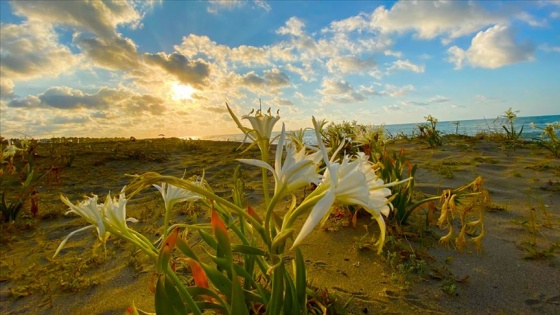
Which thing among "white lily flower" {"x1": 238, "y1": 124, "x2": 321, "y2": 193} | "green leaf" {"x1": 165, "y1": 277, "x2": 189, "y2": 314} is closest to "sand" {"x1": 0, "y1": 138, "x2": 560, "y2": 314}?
"green leaf" {"x1": 165, "y1": 277, "x2": 189, "y2": 314}

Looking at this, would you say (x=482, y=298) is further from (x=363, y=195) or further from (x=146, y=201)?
(x=146, y=201)

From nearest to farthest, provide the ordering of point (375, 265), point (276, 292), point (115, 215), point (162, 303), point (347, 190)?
point (347, 190) → point (162, 303) → point (276, 292) → point (115, 215) → point (375, 265)

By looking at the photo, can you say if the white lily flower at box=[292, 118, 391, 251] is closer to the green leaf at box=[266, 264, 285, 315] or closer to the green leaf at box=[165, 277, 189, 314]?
the green leaf at box=[266, 264, 285, 315]

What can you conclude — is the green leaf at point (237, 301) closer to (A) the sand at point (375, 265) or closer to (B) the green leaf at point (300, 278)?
(B) the green leaf at point (300, 278)

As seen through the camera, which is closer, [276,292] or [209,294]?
[276,292]

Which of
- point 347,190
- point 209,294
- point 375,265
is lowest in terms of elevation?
point 375,265

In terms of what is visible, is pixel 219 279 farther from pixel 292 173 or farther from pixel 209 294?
pixel 292 173

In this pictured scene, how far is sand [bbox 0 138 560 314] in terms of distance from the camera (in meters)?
2.12

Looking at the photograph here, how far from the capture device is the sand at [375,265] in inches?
83.4

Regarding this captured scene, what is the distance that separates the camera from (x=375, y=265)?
2.46 m

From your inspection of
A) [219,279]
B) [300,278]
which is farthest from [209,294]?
[300,278]

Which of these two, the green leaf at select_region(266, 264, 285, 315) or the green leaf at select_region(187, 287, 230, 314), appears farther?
the green leaf at select_region(187, 287, 230, 314)

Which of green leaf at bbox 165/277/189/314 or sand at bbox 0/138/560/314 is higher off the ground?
green leaf at bbox 165/277/189/314

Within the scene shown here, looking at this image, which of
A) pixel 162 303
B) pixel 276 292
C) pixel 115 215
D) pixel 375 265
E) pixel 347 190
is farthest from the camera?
pixel 375 265
